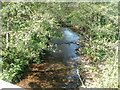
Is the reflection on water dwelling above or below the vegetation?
below

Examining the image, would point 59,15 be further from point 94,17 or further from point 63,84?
point 63,84

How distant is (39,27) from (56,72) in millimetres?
1552

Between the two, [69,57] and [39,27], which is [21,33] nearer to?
[39,27]

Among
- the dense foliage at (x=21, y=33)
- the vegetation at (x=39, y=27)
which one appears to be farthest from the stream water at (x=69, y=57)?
the dense foliage at (x=21, y=33)

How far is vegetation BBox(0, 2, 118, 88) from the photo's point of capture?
3.17 m

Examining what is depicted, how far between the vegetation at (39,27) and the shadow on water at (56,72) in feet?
0.94

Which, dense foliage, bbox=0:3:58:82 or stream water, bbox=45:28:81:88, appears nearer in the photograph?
dense foliage, bbox=0:3:58:82

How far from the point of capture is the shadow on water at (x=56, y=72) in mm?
3424

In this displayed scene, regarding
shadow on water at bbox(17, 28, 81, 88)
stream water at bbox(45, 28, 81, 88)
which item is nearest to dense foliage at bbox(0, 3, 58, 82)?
shadow on water at bbox(17, 28, 81, 88)

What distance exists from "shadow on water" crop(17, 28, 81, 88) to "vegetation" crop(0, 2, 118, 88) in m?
0.29

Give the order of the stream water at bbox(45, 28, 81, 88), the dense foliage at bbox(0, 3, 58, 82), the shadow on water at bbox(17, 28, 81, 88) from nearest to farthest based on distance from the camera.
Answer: the dense foliage at bbox(0, 3, 58, 82) → the shadow on water at bbox(17, 28, 81, 88) → the stream water at bbox(45, 28, 81, 88)

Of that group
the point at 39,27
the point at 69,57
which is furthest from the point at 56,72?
the point at 39,27

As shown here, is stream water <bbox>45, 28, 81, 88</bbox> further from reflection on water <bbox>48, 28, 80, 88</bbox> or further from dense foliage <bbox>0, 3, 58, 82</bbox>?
dense foliage <bbox>0, 3, 58, 82</bbox>

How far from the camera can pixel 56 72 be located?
155 inches
